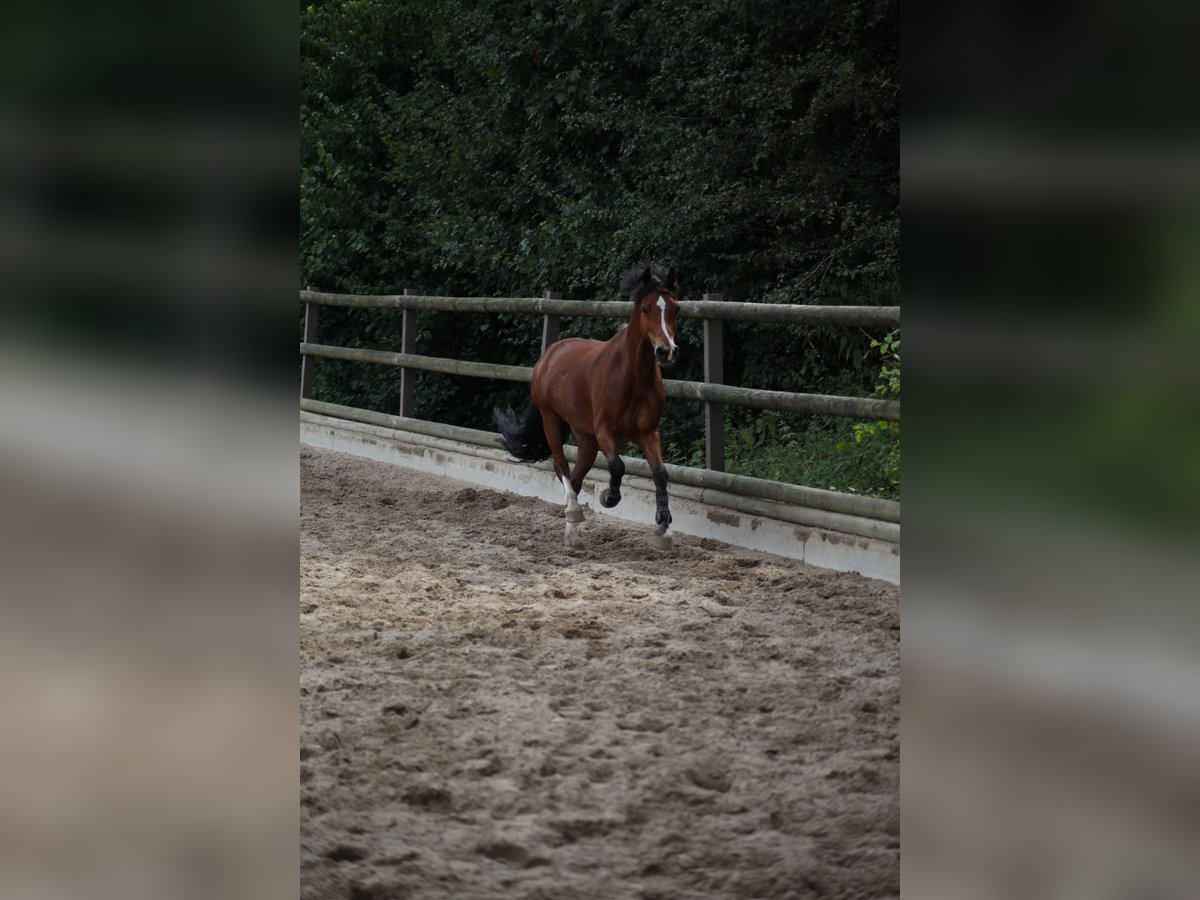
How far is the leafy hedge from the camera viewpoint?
9.21 metres

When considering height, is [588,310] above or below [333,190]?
below

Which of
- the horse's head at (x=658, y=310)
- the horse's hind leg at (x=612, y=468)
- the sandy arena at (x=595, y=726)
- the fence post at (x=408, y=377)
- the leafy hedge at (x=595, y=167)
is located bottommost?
the sandy arena at (x=595, y=726)

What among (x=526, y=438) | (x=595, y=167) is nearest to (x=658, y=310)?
(x=526, y=438)

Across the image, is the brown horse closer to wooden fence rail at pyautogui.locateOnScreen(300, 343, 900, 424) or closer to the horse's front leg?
the horse's front leg

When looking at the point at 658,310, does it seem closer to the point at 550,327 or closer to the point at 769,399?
the point at 769,399

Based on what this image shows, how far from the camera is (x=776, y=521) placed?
5.87m

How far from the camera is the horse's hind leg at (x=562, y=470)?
6230 mm

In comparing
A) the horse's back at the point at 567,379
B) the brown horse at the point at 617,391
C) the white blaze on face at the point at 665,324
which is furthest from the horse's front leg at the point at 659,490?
the white blaze on face at the point at 665,324

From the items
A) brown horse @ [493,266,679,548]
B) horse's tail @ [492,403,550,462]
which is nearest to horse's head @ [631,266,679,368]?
brown horse @ [493,266,679,548]

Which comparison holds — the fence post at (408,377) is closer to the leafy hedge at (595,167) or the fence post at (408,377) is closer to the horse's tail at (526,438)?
the leafy hedge at (595,167)

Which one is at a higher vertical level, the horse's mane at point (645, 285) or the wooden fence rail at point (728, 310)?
the horse's mane at point (645, 285)
